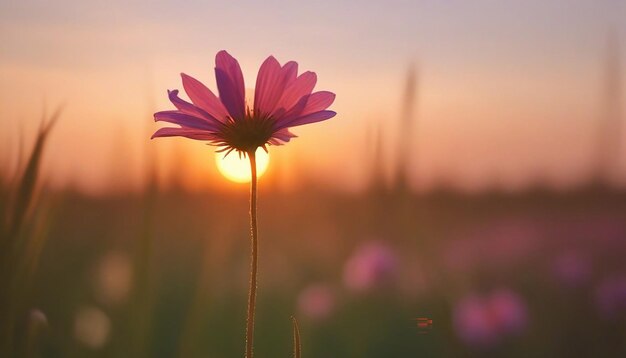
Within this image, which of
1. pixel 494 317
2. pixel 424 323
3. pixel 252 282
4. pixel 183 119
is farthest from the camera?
pixel 494 317

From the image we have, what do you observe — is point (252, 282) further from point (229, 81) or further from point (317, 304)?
point (317, 304)

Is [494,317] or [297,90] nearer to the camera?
[297,90]

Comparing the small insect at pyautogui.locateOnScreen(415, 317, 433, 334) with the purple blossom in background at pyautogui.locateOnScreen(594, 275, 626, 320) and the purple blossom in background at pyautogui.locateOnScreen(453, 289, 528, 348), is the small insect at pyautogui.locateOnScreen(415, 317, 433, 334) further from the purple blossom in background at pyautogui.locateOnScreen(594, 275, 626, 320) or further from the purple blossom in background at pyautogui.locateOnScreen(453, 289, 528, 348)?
the purple blossom in background at pyautogui.locateOnScreen(594, 275, 626, 320)

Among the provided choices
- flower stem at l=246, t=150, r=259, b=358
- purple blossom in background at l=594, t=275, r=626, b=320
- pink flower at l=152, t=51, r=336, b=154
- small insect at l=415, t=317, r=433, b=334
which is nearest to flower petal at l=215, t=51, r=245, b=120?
pink flower at l=152, t=51, r=336, b=154

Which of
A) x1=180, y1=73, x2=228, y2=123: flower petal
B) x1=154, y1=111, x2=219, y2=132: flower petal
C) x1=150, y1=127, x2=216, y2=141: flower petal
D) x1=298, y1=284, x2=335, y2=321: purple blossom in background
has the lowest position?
x1=298, y1=284, x2=335, y2=321: purple blossom in background

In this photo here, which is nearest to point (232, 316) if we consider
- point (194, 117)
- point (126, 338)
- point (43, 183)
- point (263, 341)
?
point (263, 341)

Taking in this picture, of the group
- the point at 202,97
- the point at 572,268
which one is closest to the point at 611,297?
the point at 572,268
